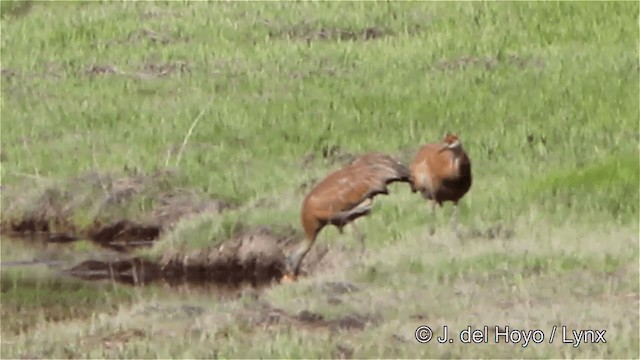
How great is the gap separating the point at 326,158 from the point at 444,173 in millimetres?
5574

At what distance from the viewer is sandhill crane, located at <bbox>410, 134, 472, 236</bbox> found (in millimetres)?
15578

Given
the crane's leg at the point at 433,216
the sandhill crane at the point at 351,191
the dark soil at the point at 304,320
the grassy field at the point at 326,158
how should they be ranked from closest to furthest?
the dark soil at the point at 304,320 → the grassy field at the point at 326,158 → the sandhill crane at the point at 351,191 → the crane's leg at the point at 433,216

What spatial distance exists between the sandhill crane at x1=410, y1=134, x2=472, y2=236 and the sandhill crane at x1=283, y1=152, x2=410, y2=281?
0.35m

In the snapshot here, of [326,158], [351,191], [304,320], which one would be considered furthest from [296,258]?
[326,158]

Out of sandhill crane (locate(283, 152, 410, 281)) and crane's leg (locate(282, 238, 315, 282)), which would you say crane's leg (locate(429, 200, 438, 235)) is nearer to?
sandhill crane (locate(283, 152, 410, 281))

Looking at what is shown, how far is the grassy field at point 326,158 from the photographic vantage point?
41.0 feet

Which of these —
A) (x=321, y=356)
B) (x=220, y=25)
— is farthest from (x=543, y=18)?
(x=321, y=356)

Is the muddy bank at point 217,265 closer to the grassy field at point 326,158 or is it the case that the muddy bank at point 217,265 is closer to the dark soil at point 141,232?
the dark soil at point 141,232

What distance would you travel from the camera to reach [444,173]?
618 inches

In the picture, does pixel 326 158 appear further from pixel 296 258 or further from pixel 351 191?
pixel 351 191

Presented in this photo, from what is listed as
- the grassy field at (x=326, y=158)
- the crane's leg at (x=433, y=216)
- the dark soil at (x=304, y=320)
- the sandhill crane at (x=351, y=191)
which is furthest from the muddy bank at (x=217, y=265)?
the dark soil at (x=304, y=320)

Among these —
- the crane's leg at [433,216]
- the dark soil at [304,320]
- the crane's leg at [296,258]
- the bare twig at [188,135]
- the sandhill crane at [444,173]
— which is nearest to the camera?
the dark soil at [304,320]

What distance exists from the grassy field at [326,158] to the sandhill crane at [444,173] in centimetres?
36

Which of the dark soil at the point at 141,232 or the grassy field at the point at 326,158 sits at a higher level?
the grassy field at the point at 326,158
